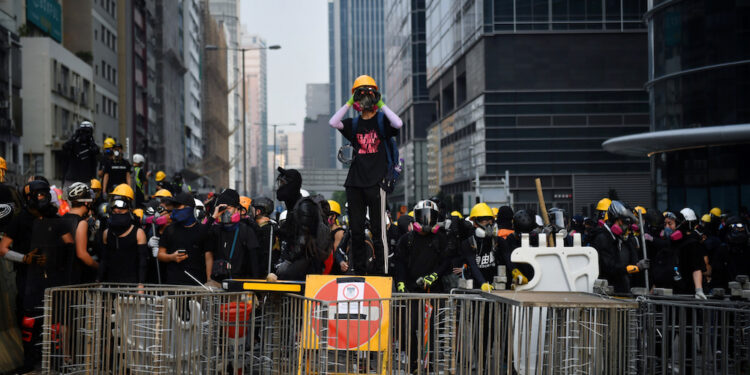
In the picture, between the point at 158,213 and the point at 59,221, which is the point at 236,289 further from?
the point at 158,213

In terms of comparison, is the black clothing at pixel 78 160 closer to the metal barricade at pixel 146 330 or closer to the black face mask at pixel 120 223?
the black face mask at pixel 120 223

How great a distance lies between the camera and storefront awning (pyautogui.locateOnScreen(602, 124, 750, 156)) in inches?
1551

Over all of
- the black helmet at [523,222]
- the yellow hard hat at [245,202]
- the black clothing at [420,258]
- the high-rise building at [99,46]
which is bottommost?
the black clothing at [420,258]

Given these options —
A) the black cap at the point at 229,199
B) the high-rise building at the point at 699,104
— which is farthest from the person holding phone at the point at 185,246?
the high-rise building at the point at 699,104

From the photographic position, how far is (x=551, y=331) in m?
6.39

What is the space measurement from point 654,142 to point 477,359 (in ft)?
128

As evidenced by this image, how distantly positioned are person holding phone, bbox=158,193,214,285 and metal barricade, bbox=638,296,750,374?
15.4 feet

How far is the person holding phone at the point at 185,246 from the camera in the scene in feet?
32.5

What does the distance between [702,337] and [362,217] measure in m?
3.40

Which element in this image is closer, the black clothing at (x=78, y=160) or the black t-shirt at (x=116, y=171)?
the black clothing at (x=78, y=160)

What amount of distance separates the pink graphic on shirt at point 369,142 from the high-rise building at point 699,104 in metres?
33.4

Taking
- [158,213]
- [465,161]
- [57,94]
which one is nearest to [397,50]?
[465,161]

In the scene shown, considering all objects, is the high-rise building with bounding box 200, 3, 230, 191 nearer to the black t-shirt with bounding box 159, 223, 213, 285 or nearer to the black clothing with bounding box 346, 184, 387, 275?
the black t-shirt with bounding box 159, 223, 213, 285

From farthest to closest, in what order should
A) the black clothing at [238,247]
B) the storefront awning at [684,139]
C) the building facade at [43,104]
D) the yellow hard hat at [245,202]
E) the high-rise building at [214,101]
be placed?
the high-rise building at [214,101] → the building facade at [43,104] → the storefront awning at [684,139] → the yellow hard hat at [245,202] → the black clothing at [238,247]
